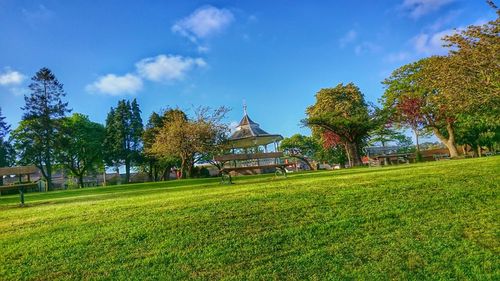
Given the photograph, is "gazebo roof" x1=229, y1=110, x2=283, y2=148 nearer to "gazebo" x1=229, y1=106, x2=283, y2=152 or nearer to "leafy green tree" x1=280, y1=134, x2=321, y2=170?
"gazebo" x1=229, y1=106, x2=283, y2=152

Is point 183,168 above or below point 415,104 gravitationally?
below

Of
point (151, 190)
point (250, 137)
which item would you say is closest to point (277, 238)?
point (151, 190)

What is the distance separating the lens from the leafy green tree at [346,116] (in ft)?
119

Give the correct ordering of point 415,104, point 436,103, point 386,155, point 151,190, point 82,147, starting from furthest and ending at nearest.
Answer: point 82,147 → point 386,155 → point 415,104 → point 436,103 → point 151,190

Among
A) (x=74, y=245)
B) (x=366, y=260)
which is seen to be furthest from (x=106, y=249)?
(x=366, y=260)

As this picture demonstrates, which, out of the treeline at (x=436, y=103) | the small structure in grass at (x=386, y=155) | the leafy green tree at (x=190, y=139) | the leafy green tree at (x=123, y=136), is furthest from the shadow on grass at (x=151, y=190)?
the leafy green tree at (x=123, y=136)

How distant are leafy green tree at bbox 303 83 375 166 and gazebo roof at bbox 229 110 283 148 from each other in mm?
4234

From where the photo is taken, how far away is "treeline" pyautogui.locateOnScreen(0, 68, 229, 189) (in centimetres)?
3416

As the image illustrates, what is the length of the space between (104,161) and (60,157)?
5753mm

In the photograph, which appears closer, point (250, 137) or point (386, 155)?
point (250, 137)

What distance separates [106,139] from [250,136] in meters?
23.7

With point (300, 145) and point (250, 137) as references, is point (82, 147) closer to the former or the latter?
point (250, 137)

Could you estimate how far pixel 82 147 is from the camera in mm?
51656

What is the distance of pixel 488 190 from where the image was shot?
7766mm
